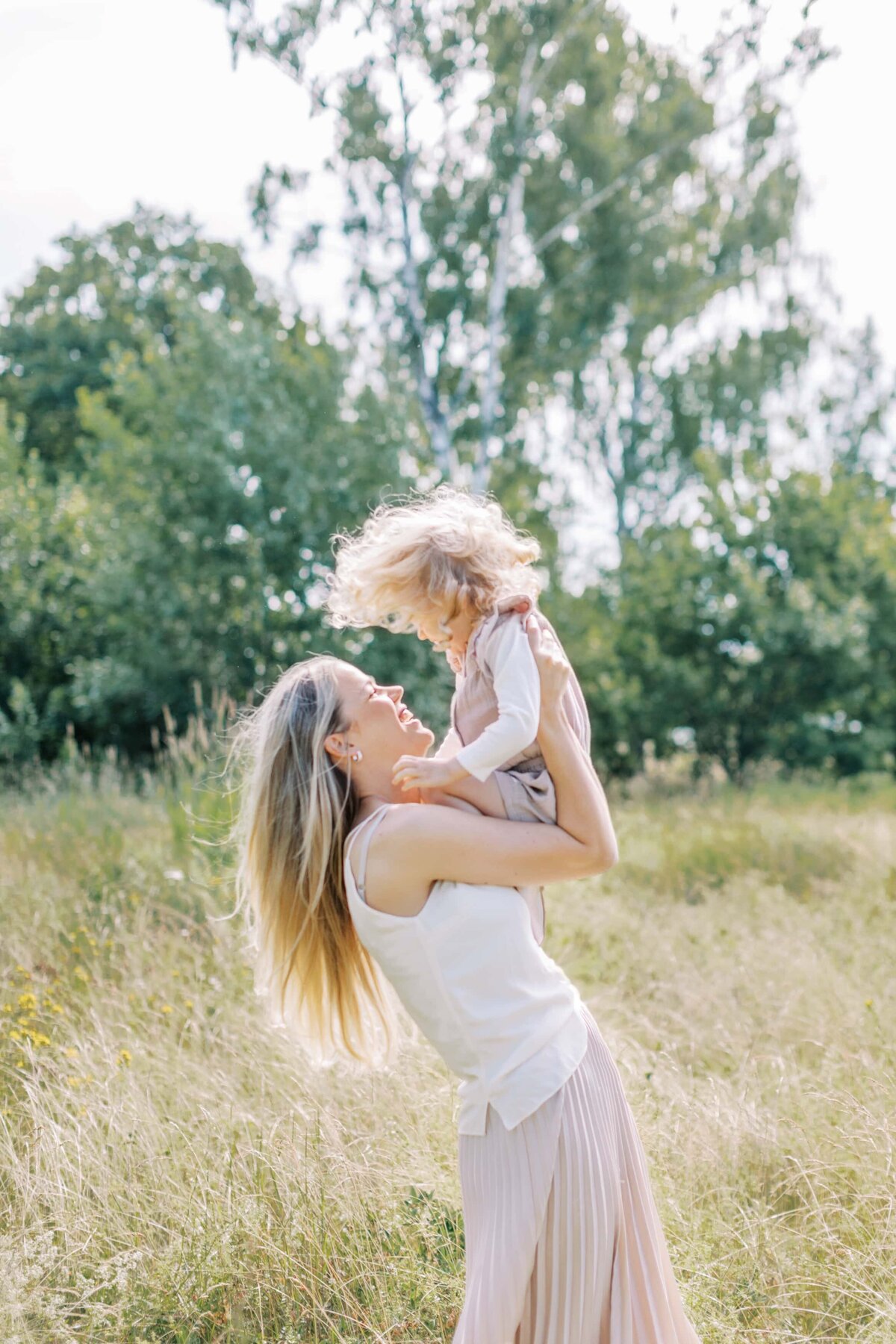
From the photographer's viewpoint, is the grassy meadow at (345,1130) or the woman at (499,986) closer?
the woman at (499,986)

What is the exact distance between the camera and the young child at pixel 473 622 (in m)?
2.06

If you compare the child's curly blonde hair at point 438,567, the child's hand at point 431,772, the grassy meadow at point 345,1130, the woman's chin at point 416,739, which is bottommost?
the grassy meadow at point 345,1130

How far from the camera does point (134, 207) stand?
24.4 meters

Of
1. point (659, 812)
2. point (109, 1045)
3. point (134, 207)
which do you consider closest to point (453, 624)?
point (109, 1045)

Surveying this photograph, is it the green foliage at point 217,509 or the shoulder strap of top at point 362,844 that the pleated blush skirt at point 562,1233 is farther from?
the green foliage at point 217,509

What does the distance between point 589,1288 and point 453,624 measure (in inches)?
51.9

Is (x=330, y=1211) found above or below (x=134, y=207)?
below

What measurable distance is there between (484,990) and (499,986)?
1.1 inches

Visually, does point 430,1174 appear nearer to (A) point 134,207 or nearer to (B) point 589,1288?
(B) point 589,1288

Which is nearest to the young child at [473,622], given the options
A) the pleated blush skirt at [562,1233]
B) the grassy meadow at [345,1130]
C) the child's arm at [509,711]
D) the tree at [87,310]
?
the child's arm at [509,711]

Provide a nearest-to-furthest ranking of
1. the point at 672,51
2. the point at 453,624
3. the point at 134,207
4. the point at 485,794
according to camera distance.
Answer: the point at 485,794 → the point at 453,624 → the point at 672,51 → the point at 134,207

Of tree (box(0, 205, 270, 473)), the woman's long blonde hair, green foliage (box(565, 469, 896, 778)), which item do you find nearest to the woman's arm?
the woman's long blonde hair

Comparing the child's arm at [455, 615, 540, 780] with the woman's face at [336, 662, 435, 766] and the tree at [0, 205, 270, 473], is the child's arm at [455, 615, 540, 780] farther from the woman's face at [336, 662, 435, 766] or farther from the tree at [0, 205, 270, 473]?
the tree at [0, 205, 270, 473]

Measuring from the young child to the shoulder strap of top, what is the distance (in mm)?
86
